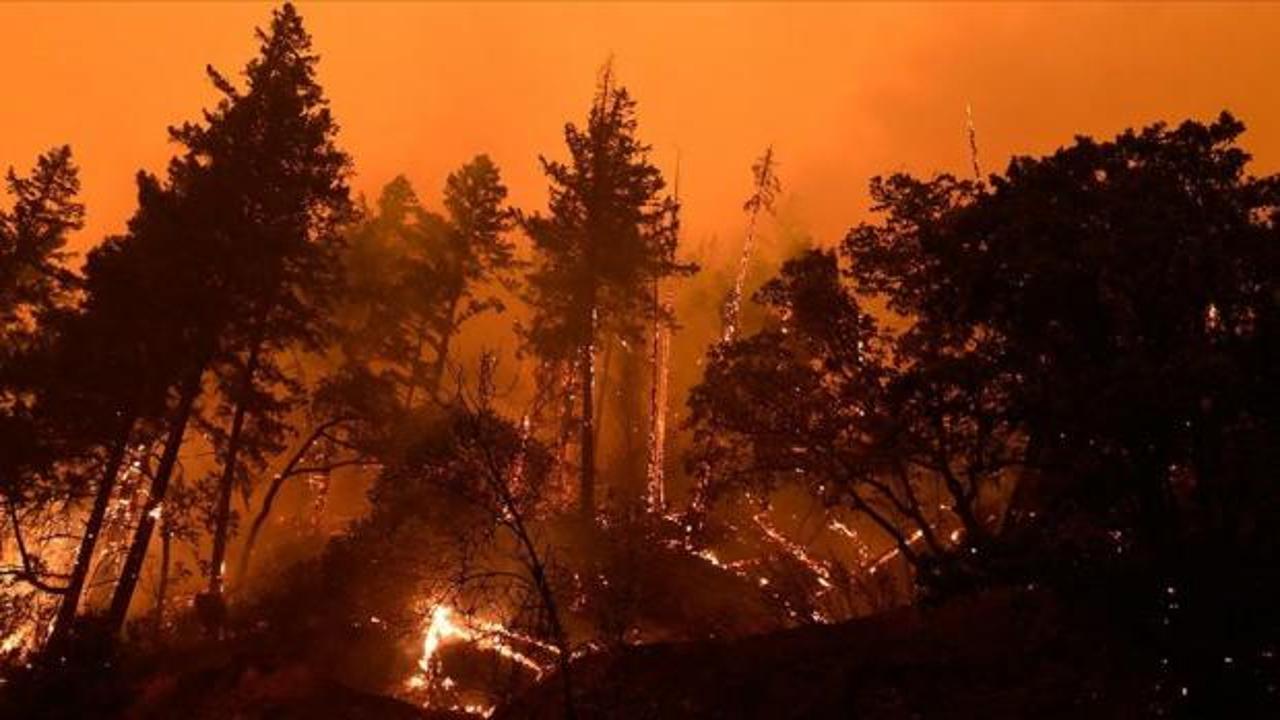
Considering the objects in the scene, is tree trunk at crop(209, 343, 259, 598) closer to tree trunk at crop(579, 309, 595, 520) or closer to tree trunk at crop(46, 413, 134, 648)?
tree trunk at crop(46, 413, 134, 648)

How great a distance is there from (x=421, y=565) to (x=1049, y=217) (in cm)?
2027

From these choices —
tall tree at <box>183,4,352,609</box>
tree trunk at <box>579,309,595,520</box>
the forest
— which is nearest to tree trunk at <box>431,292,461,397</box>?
the forest

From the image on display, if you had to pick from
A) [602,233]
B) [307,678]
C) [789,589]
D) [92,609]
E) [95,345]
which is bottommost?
[307,678]

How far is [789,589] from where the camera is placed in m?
24.2

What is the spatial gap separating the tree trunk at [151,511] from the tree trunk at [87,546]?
31.6 inches

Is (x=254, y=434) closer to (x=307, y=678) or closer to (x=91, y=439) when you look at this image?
(x=91, y=439)

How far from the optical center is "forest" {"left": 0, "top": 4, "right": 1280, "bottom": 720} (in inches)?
380

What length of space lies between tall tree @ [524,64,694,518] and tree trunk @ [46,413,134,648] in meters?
13.8

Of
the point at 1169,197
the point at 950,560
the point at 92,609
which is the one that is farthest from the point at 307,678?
the point at 1169,197

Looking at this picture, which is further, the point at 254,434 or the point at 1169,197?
the point at 254,434

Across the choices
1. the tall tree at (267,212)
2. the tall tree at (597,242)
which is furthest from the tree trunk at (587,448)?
the tall tree at (267,212)

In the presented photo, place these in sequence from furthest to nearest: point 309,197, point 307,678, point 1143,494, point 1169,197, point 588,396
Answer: point 588,396
point 309,197
point 307,678
point 1169,197
point 1143,494

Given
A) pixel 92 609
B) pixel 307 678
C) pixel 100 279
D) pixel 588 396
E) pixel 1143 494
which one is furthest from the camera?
pixel 588 396

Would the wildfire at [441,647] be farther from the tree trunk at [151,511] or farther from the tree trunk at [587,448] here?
the tree trunk at [151,511]
